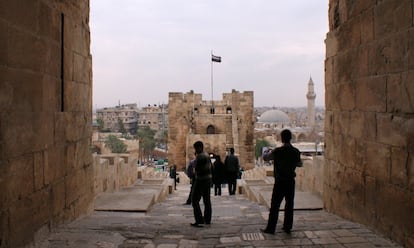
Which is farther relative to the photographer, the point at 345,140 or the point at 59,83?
the point at 345,140

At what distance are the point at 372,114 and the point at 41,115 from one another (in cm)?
349

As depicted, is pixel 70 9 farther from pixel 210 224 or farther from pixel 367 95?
pixel 367 95

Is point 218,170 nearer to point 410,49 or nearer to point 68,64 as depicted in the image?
point 68,64

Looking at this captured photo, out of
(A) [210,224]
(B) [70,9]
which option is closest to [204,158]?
(A) [210,224]

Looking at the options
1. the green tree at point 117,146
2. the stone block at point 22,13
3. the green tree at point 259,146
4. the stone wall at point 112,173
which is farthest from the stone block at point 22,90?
the green tree at point 259,146

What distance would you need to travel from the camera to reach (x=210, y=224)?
549cm

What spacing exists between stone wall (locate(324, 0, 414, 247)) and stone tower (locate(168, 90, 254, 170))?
75.0 feet

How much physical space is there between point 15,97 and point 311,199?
5486 millimetres

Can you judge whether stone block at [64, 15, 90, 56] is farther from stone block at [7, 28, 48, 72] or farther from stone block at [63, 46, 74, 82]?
stone block at [7, 28, 48, 72]

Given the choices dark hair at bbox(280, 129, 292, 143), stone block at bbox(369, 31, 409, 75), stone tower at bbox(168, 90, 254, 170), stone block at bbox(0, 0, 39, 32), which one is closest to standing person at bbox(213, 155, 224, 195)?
dark hair at bbox(280, 129, 292, 143)

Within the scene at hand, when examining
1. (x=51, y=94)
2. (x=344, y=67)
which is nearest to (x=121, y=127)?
(x=344, y=67)

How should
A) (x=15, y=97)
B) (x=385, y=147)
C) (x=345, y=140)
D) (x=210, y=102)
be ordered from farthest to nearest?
(x=210, y=102) < (x=345, y=140) < (x=385, y=147) < (x=15, y=97)

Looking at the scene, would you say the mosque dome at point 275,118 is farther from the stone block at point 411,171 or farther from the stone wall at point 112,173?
the stone block at point 411,171

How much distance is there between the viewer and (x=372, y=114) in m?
4.63
